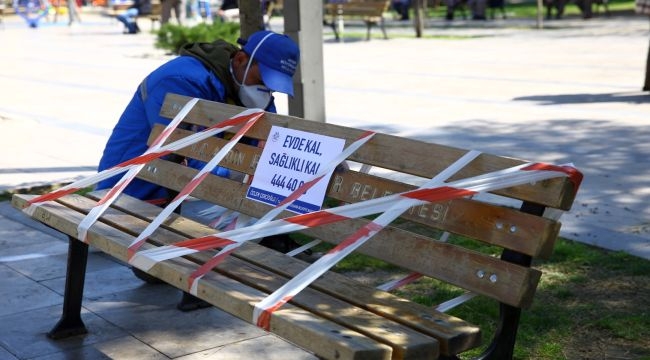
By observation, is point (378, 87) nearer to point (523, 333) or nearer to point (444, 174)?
point (523, 333)

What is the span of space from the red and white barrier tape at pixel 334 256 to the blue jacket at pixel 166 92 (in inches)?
70.7

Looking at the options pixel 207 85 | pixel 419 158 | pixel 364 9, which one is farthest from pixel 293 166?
pixel 364 9

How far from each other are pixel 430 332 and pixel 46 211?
2173mm

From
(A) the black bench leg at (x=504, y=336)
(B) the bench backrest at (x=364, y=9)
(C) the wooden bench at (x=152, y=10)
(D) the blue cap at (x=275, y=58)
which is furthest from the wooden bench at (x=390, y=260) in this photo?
(C) the wooden bench at (x=152, y=10)

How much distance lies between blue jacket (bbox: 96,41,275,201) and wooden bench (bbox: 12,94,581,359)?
76 centimetres

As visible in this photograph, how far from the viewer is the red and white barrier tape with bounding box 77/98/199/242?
4.14 meters

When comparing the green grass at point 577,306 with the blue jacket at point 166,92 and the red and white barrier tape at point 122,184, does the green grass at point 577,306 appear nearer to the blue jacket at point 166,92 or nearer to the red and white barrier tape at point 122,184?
the blue jacket at point 166,92

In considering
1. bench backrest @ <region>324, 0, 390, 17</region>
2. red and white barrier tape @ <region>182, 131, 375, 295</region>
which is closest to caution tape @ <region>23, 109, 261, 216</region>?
red and white barrier tape @ <region>182, 131, 375, 295</region>

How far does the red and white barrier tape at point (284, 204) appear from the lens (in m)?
3.46

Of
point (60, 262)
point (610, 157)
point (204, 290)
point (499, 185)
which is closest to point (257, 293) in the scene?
point (204, 290)

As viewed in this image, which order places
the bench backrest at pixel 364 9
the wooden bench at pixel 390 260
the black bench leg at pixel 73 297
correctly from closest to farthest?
the wooden bench at pixel 390 260 → the black bench leg at pixel 73 297 → the bench backrest at pixel 364 9

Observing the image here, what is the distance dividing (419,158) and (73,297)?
178 cm

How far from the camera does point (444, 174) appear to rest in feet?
10.8

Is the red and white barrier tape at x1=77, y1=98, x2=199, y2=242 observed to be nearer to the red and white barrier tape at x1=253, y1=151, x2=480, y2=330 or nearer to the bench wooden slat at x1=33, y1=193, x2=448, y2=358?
the bench wooden slat at x1=33, y1=193, x2=448, y2=358
